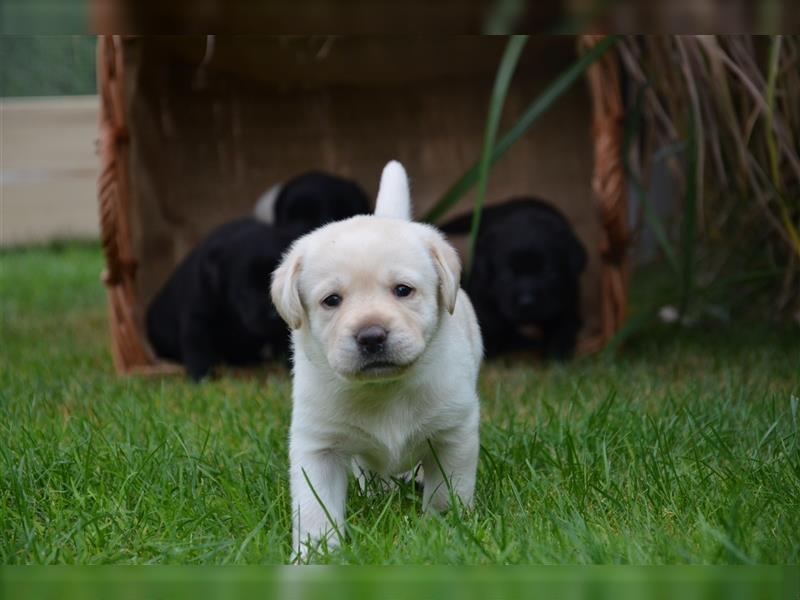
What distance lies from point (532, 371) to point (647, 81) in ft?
3.41

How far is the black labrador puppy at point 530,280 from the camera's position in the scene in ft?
12.1

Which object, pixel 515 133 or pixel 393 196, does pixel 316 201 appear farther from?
pixel 393 196

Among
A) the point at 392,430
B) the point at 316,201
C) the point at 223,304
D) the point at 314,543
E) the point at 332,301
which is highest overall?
the point at 332,301

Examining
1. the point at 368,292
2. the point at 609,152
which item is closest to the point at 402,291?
the point at 368,292

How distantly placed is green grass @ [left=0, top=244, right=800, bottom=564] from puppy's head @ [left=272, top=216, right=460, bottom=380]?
0.94 feet

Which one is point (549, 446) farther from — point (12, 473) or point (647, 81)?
point (647, 81)

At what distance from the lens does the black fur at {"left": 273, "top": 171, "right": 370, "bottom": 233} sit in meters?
3.93

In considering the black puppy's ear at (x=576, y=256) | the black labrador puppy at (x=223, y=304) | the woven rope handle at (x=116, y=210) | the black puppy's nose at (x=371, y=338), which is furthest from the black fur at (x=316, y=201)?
the black puppy's nose at (x=371, y=338)

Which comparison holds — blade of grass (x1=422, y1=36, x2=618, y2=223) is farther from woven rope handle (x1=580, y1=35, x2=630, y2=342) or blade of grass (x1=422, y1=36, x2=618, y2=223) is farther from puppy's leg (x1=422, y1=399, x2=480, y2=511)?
puppy's leg (x1=422, y1=399, x2=480, y2=511)

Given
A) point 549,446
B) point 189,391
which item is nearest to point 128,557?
point 549,446

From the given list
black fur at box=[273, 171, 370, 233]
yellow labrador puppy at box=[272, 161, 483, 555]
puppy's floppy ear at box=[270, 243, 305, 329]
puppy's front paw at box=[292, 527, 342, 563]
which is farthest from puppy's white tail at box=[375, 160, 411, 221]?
black fur at box=[273, 171, 370, 233]

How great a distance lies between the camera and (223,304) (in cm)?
370

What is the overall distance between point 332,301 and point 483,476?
50 centimetres

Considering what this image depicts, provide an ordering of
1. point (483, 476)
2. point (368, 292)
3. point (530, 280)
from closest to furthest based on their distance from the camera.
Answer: point (368, 292) < point (483, 476) < point (530, 280)
